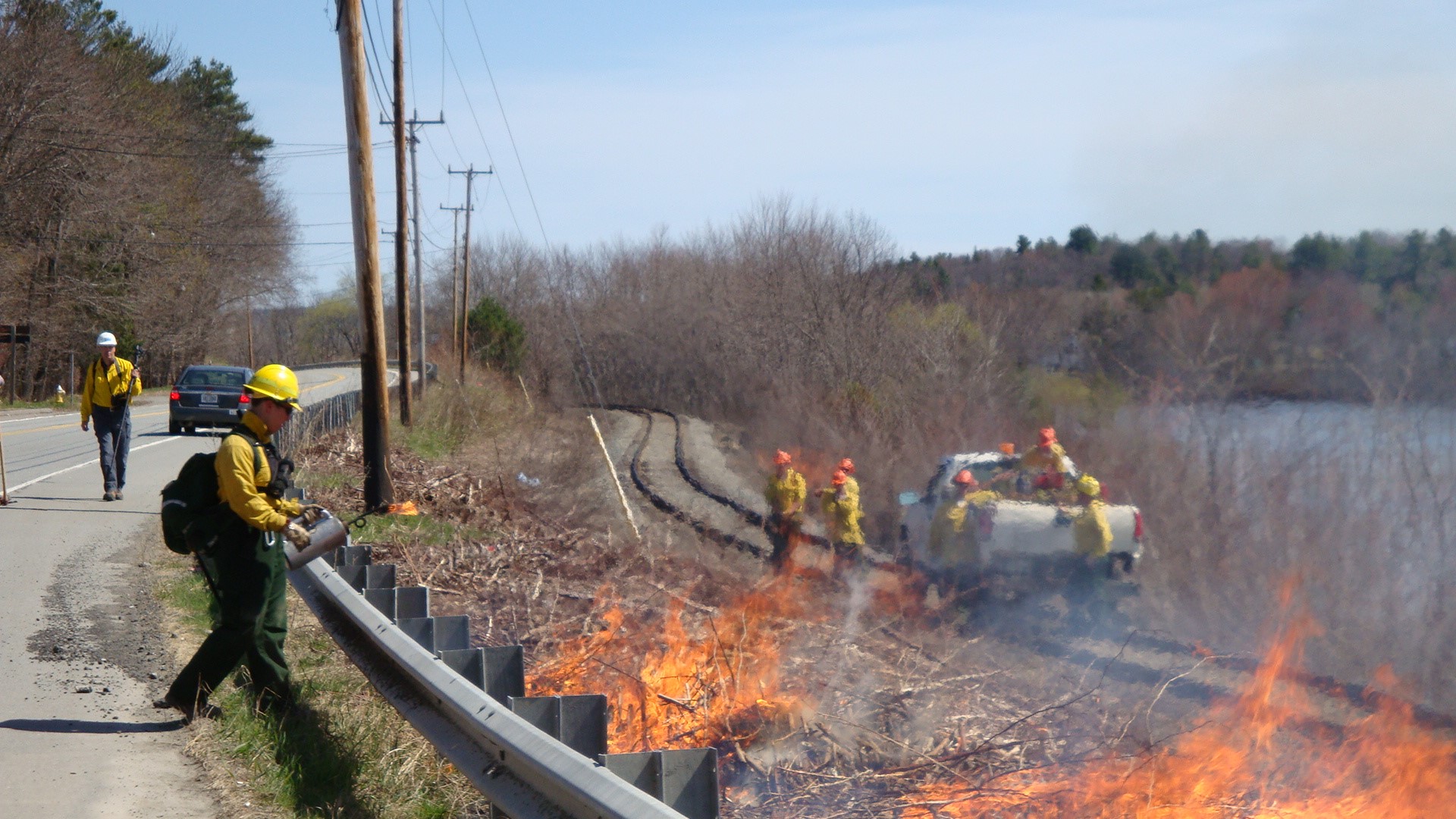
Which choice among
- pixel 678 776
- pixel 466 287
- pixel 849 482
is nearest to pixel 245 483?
pixel 678 776

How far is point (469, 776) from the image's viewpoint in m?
4.02

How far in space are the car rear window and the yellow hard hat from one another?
21900 mm

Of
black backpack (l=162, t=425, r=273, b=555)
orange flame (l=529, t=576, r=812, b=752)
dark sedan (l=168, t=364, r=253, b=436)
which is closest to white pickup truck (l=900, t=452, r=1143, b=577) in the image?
orange flame (l=529, t=576, r=812, b=752)

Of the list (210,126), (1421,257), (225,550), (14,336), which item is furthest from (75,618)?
(210,126)

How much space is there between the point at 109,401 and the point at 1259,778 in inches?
472

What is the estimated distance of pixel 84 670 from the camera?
6.23 metres

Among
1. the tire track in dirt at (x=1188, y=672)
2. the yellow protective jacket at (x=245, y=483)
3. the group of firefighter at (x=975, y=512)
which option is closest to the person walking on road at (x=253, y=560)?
the yellow protective jacket at (x=245, y=483)

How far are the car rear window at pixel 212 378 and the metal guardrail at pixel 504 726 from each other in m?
22.1

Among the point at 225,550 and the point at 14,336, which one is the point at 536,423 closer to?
the point at 14,336

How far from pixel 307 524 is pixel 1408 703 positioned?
711 cm

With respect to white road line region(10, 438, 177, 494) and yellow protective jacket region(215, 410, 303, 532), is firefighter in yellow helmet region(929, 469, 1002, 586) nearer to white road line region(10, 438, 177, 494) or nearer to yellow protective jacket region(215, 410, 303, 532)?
yellow protective jacket region(215, 410, 303, 532)

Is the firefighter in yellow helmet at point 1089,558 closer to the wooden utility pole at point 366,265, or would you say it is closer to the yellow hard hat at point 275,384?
the wooden utility pole at point 366,265

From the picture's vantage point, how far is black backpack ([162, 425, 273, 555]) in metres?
5.48

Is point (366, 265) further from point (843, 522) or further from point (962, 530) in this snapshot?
point (962, 530)
